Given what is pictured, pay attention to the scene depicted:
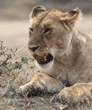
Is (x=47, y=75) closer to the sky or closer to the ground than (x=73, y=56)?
closer to the ground

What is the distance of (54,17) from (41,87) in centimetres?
81

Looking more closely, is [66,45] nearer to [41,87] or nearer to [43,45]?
[43,45]

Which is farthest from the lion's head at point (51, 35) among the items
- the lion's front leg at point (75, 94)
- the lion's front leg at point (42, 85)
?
the lion's front leg at point (75, 94)

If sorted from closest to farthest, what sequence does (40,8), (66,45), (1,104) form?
(1,104), (66,45), (40,8)

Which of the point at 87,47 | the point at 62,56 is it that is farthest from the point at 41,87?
the point at 87,47

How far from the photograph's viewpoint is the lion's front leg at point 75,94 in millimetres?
1726

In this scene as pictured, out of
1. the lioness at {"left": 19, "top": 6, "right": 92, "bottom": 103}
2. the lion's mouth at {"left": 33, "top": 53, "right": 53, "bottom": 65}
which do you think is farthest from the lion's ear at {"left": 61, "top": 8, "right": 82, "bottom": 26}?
the lion's mouth at {"left": 33, "top": 53, "right": 53, "bottom": 65}

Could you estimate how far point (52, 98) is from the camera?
1825 millimetres

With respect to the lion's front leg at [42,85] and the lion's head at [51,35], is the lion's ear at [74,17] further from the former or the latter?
the lion's front leg at [42,85]

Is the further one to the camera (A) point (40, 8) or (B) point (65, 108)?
(A) point (40, 8)

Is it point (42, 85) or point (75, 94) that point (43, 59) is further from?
point (75, 94)

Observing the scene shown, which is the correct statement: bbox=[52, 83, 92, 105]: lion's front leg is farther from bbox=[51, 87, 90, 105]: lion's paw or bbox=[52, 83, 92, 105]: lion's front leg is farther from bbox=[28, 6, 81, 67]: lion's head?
bbox=[28, 6, 81, 67]: lion's head

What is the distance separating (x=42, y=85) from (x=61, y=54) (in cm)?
43

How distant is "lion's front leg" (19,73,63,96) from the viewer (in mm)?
1901
